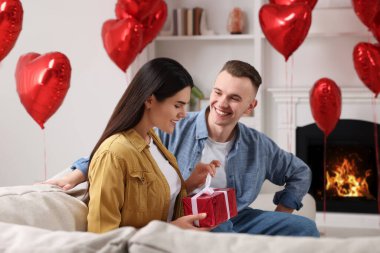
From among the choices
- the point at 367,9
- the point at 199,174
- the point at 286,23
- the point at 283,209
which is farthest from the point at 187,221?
the point at 367,9

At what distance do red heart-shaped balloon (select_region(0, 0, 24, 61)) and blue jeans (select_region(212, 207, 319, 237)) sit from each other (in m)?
1.77

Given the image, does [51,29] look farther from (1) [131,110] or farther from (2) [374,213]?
(1) [131,110]

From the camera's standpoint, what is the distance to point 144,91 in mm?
2275

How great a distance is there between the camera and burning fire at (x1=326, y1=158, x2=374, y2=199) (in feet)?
17.7

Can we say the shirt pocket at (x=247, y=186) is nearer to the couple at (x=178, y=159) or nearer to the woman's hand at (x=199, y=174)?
the couple at (x=178, y=159)

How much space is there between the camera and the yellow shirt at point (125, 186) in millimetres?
2062

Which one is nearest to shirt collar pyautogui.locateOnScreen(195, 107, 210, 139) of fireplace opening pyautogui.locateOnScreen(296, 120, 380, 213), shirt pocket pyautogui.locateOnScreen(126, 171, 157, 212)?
shirt pocket pyautogui.locateOnScreen(126, 171, 157, 212)

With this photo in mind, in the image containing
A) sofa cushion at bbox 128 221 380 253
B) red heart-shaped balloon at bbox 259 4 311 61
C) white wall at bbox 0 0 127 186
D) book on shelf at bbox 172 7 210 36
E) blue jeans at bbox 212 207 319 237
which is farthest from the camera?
book on shelf at bbox 172 7 210 36

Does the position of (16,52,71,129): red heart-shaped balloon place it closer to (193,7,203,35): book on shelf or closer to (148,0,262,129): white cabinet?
(148,0,262,129): white cabinet

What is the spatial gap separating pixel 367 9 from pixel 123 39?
1.51m

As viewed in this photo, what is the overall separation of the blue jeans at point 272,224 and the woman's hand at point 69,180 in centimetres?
63

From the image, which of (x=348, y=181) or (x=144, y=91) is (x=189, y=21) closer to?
(x=348, y=181)

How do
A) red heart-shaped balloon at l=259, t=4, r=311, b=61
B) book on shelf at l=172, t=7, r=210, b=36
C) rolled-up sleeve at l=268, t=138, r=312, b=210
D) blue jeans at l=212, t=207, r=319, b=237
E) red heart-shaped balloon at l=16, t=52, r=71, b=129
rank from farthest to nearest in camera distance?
book on shelf at l=172, t=7, r=210, b=36 < red heart-shaped balloon at l=259, t=4, r=311, b=61 < red heart-shaped balloon at l=16, t=52, r=71, b=129 < rolled-up sleeve at l=268, t=138, r=312, b=210 < blue jeans at l=212, t=207, r=319, b=237

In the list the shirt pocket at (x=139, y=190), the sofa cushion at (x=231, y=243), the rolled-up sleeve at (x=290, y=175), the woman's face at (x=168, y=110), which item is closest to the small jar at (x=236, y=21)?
the rolled-up sleeve at (x=290, y=175)
